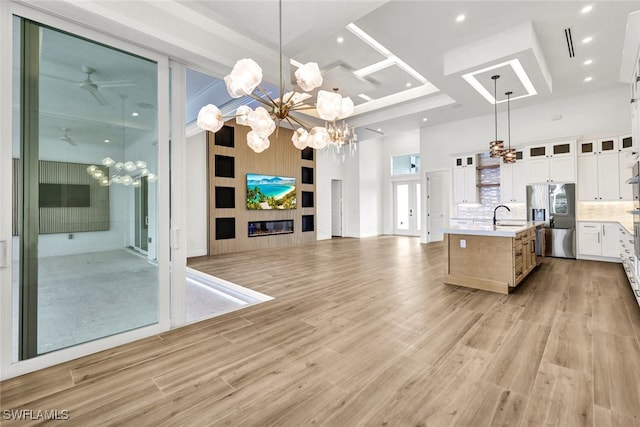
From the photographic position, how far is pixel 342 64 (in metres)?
5.47

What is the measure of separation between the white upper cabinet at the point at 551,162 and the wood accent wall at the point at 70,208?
26.5 feet

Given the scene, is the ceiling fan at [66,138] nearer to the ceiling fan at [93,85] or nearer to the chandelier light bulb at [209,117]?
the ceiling fan at [93,85]

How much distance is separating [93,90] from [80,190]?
88 cm

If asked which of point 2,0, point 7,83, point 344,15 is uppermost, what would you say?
point 344,15

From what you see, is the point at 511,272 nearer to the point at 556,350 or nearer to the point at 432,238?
the point at 556,350

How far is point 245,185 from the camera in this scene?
8250mm

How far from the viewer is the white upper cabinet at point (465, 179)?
25.2 feet

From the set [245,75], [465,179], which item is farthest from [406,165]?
[245,75]

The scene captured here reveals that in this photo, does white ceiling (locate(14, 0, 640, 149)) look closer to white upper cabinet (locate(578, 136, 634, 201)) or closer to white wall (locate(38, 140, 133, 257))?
white wall (locate(38, 140, 133, 257))

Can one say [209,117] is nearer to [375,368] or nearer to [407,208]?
[375,368]

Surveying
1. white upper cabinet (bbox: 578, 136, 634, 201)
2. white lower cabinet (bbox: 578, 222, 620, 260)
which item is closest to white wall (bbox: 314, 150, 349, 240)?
white upper cabinet (bbox: 578, 136, 634, 201)

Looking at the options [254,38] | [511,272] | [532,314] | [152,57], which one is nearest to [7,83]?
[152,57]

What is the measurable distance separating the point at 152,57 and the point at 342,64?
11.8 ft

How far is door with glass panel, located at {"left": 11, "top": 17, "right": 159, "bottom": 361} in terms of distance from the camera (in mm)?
2193
